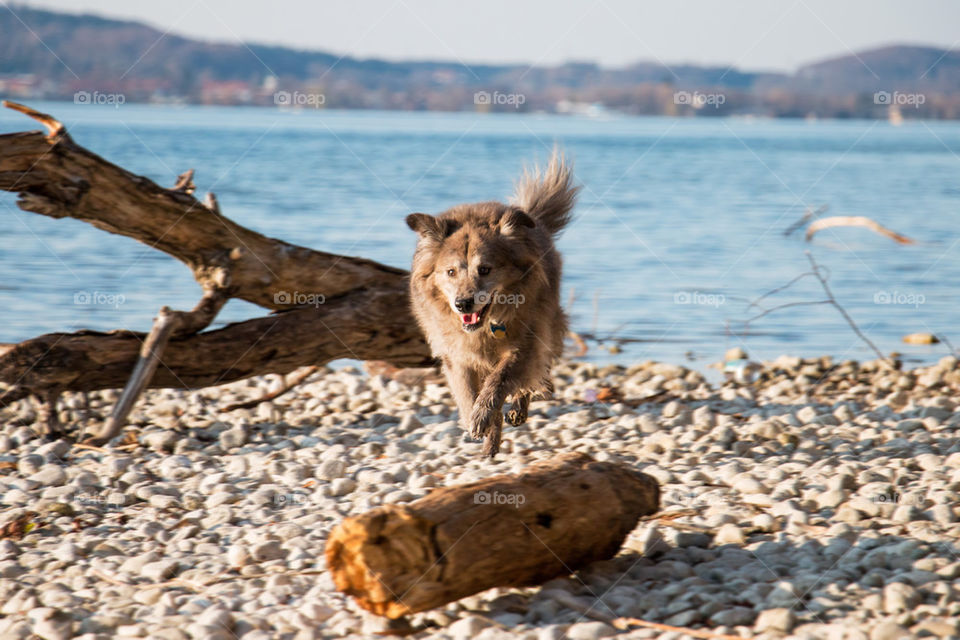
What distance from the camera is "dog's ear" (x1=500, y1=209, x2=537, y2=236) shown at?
586 cm

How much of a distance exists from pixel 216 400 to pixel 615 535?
4.99 meters

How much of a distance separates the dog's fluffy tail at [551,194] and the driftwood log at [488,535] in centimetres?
308

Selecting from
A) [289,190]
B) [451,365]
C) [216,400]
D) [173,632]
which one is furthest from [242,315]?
[289,190]

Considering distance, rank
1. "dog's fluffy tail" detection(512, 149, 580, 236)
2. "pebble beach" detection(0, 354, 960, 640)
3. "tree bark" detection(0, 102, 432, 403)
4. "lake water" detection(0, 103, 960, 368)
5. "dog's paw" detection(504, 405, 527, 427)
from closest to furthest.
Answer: "pebble beach" detection(0, 354, 960, 640) < "tree bark" detection(0, 102, 432, 403) < "dog's paw" detection(504, 405, 527, 427) < "dog's fluffy tail" detection(512, 149, 580, 236) < "lake water" detection(0, 103, 960, 368)

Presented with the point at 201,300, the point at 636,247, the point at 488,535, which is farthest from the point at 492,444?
the point at 636,247

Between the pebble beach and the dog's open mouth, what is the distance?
923mm

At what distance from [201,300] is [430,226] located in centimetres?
200

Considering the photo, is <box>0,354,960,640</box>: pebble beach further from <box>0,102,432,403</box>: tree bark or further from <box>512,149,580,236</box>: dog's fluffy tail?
<box>512,149,580,236</box>: dog's fluffy tail

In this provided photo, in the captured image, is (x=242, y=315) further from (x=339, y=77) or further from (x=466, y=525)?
(x=339, y=77)

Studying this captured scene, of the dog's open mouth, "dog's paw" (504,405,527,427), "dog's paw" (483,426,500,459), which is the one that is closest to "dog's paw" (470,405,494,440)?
"dog's paw" (483,426,500,459)

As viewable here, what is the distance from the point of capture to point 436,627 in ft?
12.2

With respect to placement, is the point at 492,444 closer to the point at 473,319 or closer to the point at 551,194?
the point at 473,319

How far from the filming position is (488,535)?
12.2 ft

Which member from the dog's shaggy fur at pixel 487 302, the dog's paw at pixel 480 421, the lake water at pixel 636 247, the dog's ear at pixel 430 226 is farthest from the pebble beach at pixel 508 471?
the lake water at pixel 636 247
